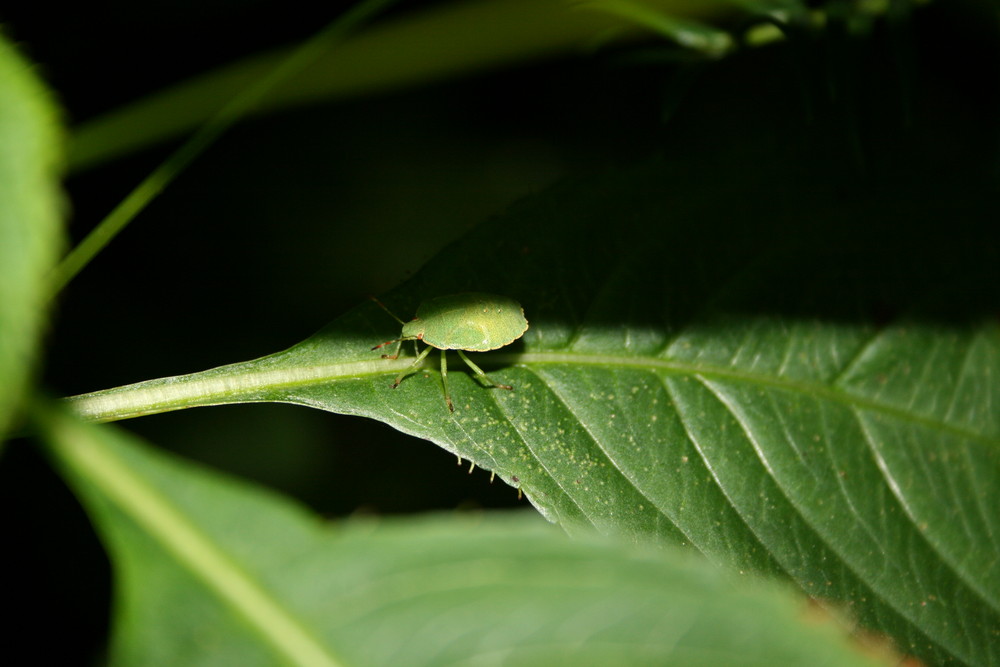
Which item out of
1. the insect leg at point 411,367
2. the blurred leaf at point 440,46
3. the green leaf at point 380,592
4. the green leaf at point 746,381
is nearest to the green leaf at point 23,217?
the green leaf at point 380,592

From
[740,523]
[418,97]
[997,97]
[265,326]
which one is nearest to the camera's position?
[740,523]

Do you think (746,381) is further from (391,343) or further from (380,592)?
(380,592)

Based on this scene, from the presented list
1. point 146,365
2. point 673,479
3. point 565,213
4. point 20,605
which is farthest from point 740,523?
point 146,365

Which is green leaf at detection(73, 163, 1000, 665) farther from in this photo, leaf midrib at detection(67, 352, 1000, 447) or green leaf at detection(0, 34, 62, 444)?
green leaf at detection(0, 34, 62, 444)

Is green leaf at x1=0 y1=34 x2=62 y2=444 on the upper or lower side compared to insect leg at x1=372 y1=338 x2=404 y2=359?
lower

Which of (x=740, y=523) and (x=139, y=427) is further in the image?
(x=139, y=427)

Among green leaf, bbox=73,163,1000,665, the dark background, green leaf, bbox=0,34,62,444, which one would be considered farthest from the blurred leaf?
green leaf, bbox=0,34,62,444

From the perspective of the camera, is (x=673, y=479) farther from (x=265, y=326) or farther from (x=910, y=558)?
(x=265, y=326)
